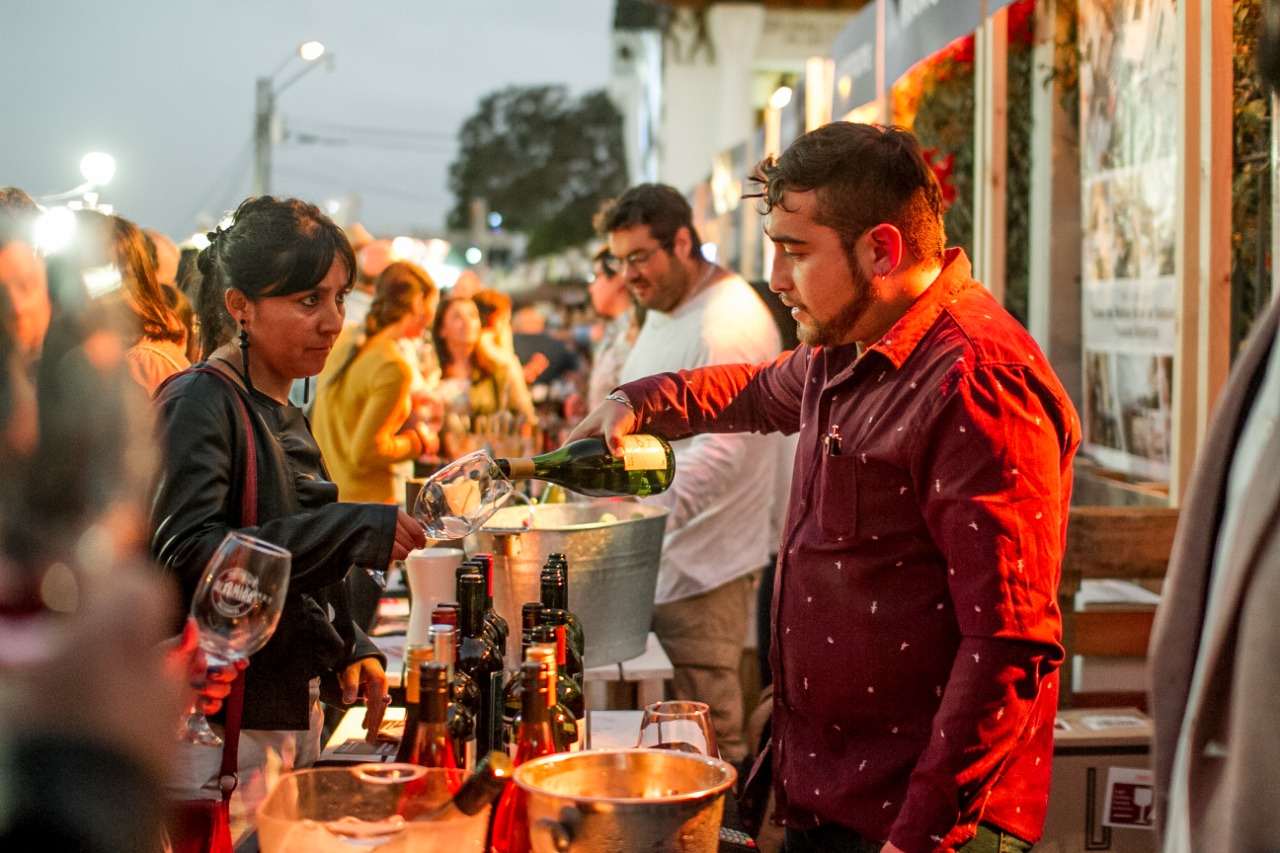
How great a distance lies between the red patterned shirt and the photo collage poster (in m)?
2.31

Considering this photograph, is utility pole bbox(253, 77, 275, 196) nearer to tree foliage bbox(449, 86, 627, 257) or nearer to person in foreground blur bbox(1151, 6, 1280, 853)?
person in foreground blur bbox(1151, 6, 1280, 853)

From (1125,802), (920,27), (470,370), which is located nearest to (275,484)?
(1125,802)

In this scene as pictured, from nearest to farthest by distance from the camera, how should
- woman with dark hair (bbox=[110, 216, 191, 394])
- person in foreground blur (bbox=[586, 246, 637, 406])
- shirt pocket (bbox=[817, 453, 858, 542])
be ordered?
1. shirt pocket (bbox=[817, 453, 858, 542])
2. woman with dark hair (bbox=[110, 216, 191, 394])
3. person in foreground blur (bbox=[586, 246, 637, 406])

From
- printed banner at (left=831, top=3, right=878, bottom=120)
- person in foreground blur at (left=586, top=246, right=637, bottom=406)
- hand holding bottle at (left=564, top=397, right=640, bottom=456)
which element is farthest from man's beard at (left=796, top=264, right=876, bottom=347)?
person in foreground blur at (left=586, top=246, right=637, bottom=406)

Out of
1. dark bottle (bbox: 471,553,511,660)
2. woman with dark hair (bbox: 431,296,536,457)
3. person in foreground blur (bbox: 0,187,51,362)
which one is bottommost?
dark bottle (bbox: 471,553,511,660)

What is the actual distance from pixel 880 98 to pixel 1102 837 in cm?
294

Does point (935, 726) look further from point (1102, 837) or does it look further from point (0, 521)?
point (1102, 837)

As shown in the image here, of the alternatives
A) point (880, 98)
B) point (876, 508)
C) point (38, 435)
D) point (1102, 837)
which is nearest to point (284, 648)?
point (876, 508)

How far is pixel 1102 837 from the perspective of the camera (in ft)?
10.1

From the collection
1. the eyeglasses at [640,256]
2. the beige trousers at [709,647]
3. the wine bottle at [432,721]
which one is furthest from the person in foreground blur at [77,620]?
the eyeglasses at [640,256]

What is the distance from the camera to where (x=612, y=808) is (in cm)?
124

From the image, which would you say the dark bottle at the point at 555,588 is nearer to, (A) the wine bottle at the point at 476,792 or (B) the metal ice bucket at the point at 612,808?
(B) the metal ice bucket at the point at 612,808

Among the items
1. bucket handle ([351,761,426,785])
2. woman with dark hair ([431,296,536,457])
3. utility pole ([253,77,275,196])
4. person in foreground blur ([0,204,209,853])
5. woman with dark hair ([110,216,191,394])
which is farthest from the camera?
utility pole ([253,77,275,196])

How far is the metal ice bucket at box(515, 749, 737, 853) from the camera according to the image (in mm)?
1245
